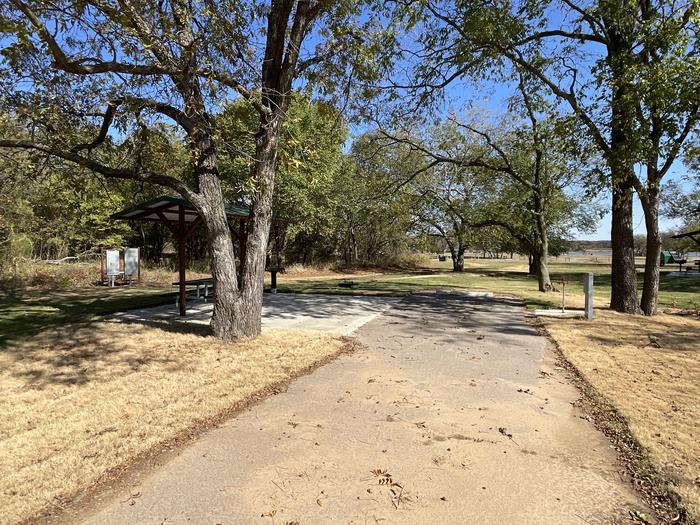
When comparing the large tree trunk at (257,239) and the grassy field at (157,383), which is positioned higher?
the large tree trunk at (257,239)

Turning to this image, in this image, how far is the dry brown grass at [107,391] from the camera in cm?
322

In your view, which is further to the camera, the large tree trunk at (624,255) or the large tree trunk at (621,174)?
the large tree trunk at (624,255)

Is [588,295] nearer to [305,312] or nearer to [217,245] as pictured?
[305,312]

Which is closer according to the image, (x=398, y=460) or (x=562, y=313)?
(x=398, y=460)

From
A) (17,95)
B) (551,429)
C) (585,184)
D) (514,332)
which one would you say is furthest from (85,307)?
(585,184)

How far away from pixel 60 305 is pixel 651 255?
15282mm

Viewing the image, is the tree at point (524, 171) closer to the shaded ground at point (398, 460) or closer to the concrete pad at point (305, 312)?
the concrete pad at point (305, 312)

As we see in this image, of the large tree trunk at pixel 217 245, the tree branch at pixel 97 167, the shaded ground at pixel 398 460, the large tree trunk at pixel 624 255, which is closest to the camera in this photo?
the shaded ground at pixel 398 460

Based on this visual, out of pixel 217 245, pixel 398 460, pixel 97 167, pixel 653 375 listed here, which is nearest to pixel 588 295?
pixel 653 375

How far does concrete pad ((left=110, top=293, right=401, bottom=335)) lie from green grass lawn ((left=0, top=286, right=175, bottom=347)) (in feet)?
3.18

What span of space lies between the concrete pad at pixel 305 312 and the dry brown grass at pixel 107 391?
0.98 m

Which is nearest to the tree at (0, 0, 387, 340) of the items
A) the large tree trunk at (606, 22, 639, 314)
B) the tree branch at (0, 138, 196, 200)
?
the tree branch at (0, 138, 196, 200)

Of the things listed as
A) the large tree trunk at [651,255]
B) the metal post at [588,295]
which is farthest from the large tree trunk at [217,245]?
the large tree trunk at [651,255]

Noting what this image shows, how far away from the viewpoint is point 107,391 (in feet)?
16.2
